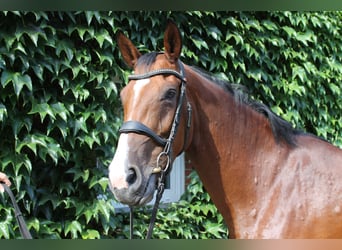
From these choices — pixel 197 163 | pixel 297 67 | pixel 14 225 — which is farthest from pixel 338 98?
pixel 14 225

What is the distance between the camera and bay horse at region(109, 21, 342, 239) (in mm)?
1622

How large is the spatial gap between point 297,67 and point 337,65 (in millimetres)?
619

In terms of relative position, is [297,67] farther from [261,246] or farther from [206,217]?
[261,246]

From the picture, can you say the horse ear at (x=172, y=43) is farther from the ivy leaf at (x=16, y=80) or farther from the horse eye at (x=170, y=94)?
the ivy leaf at (x=16, y=80)

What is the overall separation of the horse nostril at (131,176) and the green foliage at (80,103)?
3.42 feet

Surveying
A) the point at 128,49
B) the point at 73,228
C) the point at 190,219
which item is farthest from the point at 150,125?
the point at 190,219

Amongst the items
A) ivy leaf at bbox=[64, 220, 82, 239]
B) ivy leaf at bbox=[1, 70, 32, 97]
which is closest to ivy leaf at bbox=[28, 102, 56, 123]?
ivy leaf at bbox=[1, 70, 32, 97]

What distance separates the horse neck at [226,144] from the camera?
1.79 m

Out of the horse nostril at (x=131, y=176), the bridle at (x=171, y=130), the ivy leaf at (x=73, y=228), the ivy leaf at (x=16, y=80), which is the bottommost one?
the ivy leaf at (x=73, y=228)

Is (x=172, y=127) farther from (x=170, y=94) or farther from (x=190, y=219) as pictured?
(x=190, y=219)

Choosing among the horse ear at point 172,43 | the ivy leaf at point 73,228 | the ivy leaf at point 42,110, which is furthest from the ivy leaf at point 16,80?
the horse ear at point 172,43

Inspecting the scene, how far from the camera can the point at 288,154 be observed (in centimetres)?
183

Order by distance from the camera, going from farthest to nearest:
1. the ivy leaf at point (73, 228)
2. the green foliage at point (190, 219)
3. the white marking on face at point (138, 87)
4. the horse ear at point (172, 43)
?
the green foliage at point (190, 219) → the ivy leaf at point (73, 228) → the horse ear at point (172, 43) → the white marking on face at point (138, 87)

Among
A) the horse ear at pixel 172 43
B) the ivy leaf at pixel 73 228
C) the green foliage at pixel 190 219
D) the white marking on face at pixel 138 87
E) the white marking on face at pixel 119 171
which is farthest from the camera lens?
the green foliage at pixel 190 219
